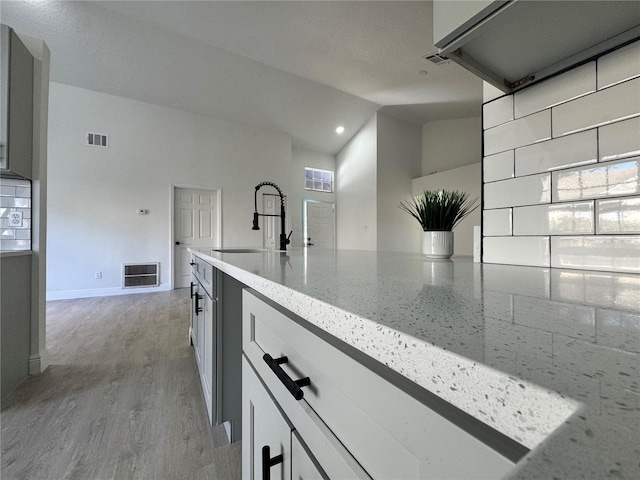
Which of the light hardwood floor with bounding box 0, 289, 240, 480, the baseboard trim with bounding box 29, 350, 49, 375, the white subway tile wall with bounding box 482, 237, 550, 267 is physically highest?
the white subway tile wall with bounding box 482, 237, 550, 267

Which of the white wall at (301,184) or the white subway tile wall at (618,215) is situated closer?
the white subway tile wall at (618,215)

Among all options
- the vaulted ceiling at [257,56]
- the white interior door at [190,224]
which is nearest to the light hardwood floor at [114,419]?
the white interior door at [190,224]

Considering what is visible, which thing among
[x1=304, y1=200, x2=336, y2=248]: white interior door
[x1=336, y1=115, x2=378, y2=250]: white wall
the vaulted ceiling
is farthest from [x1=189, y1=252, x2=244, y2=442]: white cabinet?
[x1=304, y1=200, x2=336, y2=248]: white interior door

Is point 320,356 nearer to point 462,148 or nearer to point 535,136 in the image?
point 535,136

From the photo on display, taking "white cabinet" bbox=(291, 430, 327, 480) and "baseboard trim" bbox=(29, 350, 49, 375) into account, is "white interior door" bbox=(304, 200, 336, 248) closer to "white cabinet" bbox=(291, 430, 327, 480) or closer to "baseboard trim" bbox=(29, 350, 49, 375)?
"baseboard trim" bbox=(29, 350, 49, 375)

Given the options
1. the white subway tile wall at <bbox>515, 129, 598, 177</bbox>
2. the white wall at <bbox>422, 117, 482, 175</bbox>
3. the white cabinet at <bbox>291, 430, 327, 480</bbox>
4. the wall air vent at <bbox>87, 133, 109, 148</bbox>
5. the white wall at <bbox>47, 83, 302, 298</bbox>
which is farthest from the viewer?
the white wall at <bbox>422, 117, 482, 175</bbox>

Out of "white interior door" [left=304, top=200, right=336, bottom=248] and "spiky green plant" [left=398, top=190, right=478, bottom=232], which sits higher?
"white interior door" [left=304, top=200, right=336, bottom=248]

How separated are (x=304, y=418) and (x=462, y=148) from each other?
19.7 feet

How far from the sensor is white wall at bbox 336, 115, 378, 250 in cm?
546

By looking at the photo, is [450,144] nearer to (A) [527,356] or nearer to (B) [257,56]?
(B) [257,56]

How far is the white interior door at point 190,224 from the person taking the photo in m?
4.84

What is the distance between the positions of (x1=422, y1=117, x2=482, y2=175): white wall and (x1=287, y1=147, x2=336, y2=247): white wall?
90.1 inches

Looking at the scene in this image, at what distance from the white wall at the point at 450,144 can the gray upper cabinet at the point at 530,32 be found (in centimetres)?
503

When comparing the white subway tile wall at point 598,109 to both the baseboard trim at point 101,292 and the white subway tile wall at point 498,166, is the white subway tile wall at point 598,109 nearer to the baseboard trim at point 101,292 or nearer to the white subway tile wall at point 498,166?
the white subway tile wall at point 498,166
